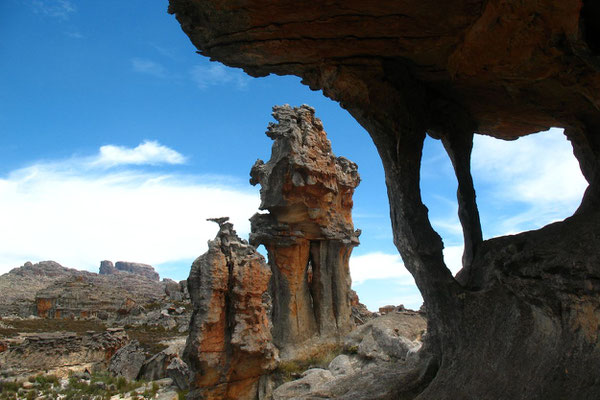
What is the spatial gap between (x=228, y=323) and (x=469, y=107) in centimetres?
658

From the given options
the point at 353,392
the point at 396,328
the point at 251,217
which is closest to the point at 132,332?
the point at 251,217

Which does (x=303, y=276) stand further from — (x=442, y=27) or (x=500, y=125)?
(x=442, y=27)

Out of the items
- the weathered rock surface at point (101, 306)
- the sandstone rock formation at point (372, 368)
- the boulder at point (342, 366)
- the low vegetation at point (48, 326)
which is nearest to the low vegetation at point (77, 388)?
the boulder at point (342, 366)

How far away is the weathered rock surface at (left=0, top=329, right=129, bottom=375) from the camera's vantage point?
69.8ft

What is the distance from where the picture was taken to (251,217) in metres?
19.5

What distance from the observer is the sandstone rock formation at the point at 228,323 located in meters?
8.96

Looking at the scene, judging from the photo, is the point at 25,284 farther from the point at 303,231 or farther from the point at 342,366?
the point at 342,366

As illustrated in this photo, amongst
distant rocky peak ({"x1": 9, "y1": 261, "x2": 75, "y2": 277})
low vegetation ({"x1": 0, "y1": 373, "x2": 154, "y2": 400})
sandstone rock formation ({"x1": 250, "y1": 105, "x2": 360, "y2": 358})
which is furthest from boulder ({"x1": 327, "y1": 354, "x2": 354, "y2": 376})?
distant rocky peak ({"x1": 9, "y1": 261, "x2": 75, "y2": 277})

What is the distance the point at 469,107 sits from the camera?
7.47 m

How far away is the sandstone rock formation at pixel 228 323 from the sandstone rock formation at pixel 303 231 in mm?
8061

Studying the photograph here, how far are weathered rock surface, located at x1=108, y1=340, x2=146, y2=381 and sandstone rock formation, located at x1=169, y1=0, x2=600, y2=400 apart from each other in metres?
16.9

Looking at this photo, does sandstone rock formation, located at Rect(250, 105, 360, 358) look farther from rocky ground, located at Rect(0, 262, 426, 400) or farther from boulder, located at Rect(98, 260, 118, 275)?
boulder, located at Rect(98, 260, 118, 275)

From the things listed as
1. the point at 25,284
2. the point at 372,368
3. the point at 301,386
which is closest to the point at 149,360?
the point at 301,386

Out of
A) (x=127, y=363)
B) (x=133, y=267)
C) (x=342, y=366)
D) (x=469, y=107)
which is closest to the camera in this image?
(x=469, y=107)
